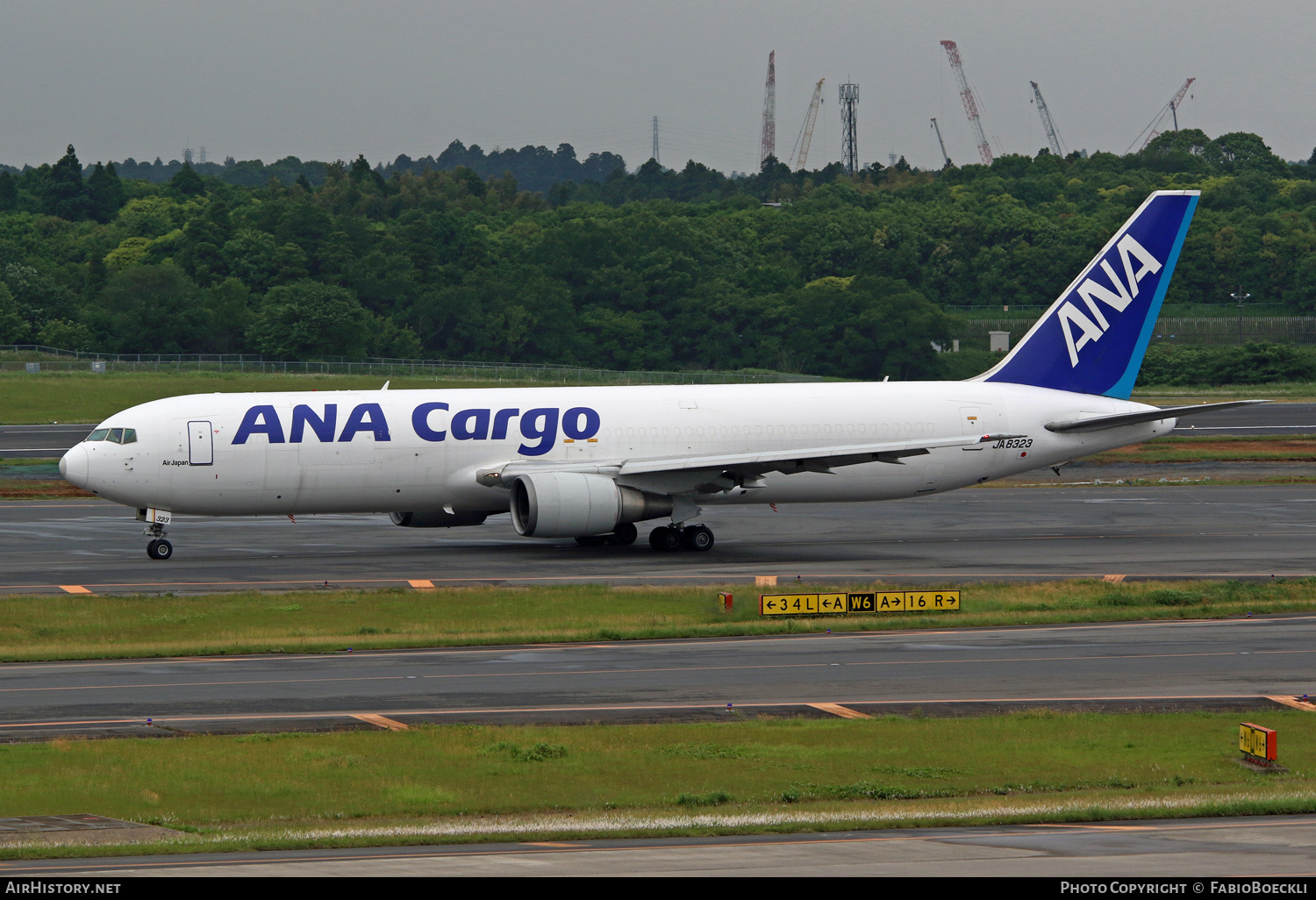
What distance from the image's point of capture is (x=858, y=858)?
1552 centimetres

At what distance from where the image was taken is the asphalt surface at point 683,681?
25359 millimetres

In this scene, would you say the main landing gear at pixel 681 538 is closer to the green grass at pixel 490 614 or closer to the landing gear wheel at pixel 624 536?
the landing gear wheel at pixel 624 536

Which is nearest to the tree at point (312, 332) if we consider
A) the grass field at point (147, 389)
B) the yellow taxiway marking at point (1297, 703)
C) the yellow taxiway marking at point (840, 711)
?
the grass field at point (147, 389)

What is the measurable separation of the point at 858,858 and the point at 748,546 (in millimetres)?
33231

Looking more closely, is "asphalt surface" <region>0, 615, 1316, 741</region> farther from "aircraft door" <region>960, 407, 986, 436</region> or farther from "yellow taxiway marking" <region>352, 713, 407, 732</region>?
"aircraft door" <region>960, 407, 986, 436</region>

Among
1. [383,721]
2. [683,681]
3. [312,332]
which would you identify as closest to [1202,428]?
[683,681]

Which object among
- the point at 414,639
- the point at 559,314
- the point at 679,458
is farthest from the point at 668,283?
the point at 414,639

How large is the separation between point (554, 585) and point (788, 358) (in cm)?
11596

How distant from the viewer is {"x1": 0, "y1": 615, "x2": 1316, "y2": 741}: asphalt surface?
2536 cm

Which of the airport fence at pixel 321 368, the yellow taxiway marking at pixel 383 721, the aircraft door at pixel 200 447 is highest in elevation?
the airport fence at pixel 321 368

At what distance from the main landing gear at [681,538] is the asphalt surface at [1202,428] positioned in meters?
41.8

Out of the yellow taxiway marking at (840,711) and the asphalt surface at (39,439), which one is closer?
the yellow taxiway marking at (840,711)

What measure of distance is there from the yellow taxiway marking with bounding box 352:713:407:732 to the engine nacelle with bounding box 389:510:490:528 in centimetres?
2257

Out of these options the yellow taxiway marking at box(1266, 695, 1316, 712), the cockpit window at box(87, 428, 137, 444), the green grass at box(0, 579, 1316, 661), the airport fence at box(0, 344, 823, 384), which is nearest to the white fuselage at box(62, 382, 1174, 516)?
the cockpit window at box(87, 428, 137, 444)
